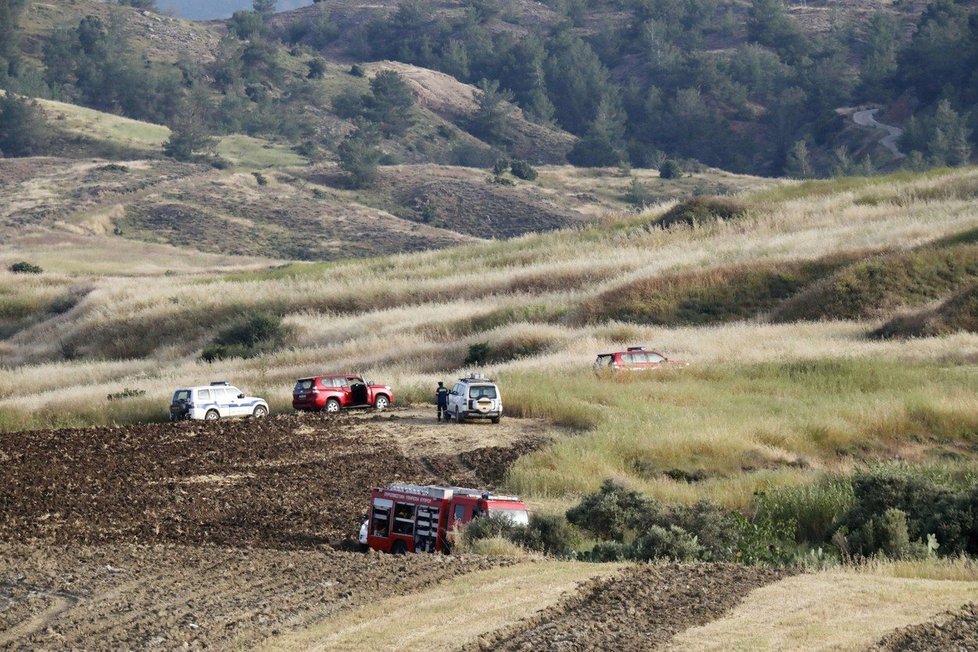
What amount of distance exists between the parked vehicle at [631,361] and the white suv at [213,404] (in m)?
9.58

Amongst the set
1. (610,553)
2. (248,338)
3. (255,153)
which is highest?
(255,153)

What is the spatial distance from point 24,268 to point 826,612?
284ft

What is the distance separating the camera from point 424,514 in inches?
872

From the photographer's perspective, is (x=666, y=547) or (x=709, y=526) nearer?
(x=666, y=547)

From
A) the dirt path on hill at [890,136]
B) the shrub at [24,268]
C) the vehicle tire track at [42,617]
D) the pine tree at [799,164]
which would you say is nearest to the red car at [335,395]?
the vehicle tire track at [42,617]

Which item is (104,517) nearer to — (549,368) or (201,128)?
(549,368)

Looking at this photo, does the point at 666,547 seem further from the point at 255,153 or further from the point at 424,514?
the point at 255,153

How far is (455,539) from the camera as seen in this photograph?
68.8 ft

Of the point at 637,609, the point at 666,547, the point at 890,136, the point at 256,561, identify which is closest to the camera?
the point at 637,609

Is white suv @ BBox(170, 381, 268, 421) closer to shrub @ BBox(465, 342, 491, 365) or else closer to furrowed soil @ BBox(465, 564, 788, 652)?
shrub @ BBox(465, 342, 491, 365)

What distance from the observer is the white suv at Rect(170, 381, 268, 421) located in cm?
3966

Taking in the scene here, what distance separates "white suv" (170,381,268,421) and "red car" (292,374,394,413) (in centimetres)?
113

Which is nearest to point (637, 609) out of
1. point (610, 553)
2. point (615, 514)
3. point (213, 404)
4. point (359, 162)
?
point (610, 553)

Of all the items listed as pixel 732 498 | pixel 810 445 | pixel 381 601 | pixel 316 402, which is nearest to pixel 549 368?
pixel 316 402
